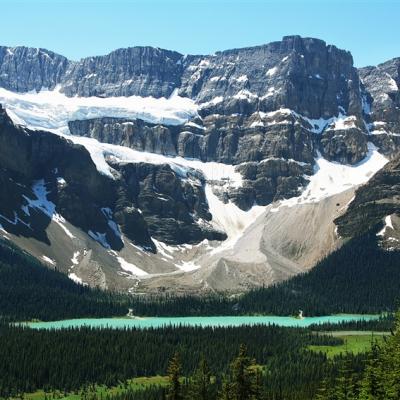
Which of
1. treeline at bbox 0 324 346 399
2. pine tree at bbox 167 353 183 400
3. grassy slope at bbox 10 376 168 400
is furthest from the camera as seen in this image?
treeline at bbox 0 324 346 399

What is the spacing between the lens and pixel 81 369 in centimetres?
16612

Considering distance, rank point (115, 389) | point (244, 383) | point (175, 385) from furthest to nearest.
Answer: point (115, 389)
point (175, 385)
point (244, 383)

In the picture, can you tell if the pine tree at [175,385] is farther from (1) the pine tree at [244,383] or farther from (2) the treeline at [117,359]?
(2) the treeline at [117,359]

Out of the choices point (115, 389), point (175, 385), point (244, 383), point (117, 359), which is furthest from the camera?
point (117, 359)

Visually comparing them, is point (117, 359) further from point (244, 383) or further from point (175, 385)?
point (244, 383)

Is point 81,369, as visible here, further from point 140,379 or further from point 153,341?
point 153,341

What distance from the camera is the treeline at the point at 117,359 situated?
157m

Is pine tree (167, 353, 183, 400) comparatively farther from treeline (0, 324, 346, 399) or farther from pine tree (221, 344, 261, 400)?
treeline (0, 324, 346, 399)

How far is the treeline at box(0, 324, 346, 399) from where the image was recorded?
516ft

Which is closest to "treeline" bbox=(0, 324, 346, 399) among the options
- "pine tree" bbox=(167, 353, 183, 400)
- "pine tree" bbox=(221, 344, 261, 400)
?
"pine tree" bbox=(167, 353, 183, 400)

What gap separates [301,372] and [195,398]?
334 feet

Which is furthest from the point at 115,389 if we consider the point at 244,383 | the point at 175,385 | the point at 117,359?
the point at 244,383

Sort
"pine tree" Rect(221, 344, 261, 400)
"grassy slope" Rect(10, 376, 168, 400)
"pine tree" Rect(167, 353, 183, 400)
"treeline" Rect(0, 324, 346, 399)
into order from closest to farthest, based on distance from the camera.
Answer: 1. "pine tree" Rect(221, 344, 261, 400)
2. "pine tree" Rect(167, 353, 183, 400)
3. "grassy slope" Rect(10, 376, 168, 400)
4. "treeline" Rect(0, 324, 346, 399)

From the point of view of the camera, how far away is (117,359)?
175500mm
